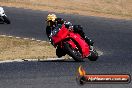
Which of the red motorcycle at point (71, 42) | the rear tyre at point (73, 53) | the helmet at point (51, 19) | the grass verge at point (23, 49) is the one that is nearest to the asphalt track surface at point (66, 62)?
the rear tyre at point (73, 53)

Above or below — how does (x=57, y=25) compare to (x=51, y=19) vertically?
below

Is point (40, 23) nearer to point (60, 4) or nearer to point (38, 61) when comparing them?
point (60, 4)

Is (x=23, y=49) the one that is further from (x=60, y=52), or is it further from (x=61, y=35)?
(x=61, y=35)

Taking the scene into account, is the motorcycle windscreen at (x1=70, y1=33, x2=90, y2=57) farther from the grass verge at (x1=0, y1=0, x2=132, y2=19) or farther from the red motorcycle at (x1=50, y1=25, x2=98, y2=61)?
the grass verge at (x1=0, y1=0, x2=132, y2=19)

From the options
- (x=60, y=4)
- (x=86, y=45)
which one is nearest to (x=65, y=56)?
(x=86, y=45)

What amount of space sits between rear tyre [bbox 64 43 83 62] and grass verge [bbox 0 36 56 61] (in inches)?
65.2

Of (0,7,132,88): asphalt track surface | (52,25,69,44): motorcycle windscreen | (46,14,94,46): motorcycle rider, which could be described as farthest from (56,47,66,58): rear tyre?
(0,7,132,88): asphalt track surface

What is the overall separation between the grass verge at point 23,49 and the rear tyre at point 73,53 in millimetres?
1656

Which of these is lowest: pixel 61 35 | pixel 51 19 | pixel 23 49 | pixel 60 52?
pixel 23 49

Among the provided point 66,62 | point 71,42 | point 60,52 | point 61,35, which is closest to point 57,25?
point 61,35

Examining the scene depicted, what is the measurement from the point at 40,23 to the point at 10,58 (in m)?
12.0

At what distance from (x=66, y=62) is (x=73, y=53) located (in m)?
0.40

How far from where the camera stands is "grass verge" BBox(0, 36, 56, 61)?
1831 centimetres

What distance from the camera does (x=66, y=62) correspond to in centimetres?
1623
